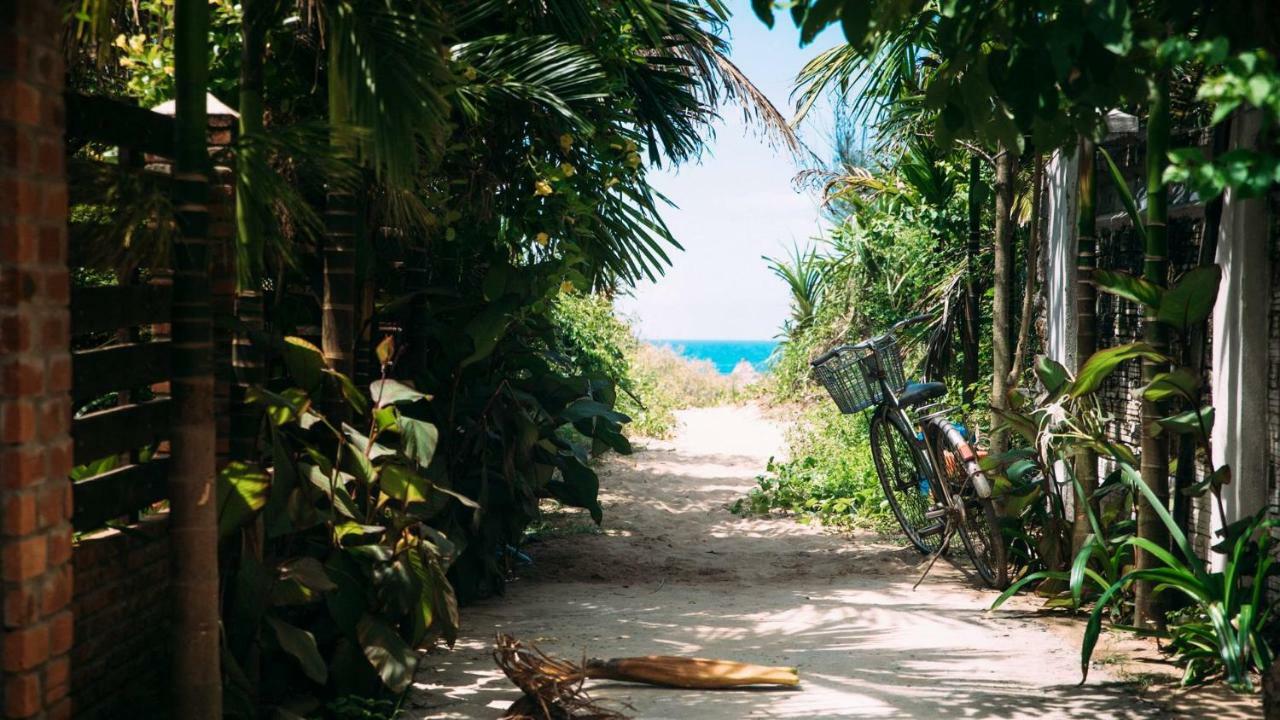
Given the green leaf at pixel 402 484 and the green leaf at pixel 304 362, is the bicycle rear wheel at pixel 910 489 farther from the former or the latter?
the green leaf at pixel 304 362

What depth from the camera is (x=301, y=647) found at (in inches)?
128

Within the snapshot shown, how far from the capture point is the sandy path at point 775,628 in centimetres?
373

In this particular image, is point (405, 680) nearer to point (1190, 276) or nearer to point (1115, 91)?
point (1115, 91)

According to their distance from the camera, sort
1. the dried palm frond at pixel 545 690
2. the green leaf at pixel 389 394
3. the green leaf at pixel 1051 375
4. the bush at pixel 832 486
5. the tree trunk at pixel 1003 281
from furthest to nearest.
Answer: the bush at pixel 832 486 < the tree trunk at pixel 1003 281 < the green leaf at pixel 1051 375 < the green leaf at pixel 389 394 < the dried palm frond at pixel 545 690

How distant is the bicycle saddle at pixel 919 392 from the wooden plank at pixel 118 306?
416 centimetres

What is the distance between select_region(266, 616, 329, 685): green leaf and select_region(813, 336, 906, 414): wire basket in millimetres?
3799

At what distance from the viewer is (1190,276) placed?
3906 millimetres

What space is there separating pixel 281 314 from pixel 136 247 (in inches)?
83.6

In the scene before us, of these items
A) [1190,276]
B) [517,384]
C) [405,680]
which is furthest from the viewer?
[517,384]

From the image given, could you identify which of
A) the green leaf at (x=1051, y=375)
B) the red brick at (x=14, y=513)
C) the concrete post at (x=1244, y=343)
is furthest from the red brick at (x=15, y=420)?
the concrete post at (x=1244, y=343)

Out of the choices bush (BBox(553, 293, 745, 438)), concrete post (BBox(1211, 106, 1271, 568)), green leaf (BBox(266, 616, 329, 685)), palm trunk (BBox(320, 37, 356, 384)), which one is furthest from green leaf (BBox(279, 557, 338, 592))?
concrete post (BBox(1211, 106, 1271, 568))

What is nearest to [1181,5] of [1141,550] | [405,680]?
[1141,550]

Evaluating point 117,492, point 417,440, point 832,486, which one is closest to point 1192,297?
point 417,440

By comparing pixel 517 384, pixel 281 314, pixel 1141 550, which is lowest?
pixel 1141 550
